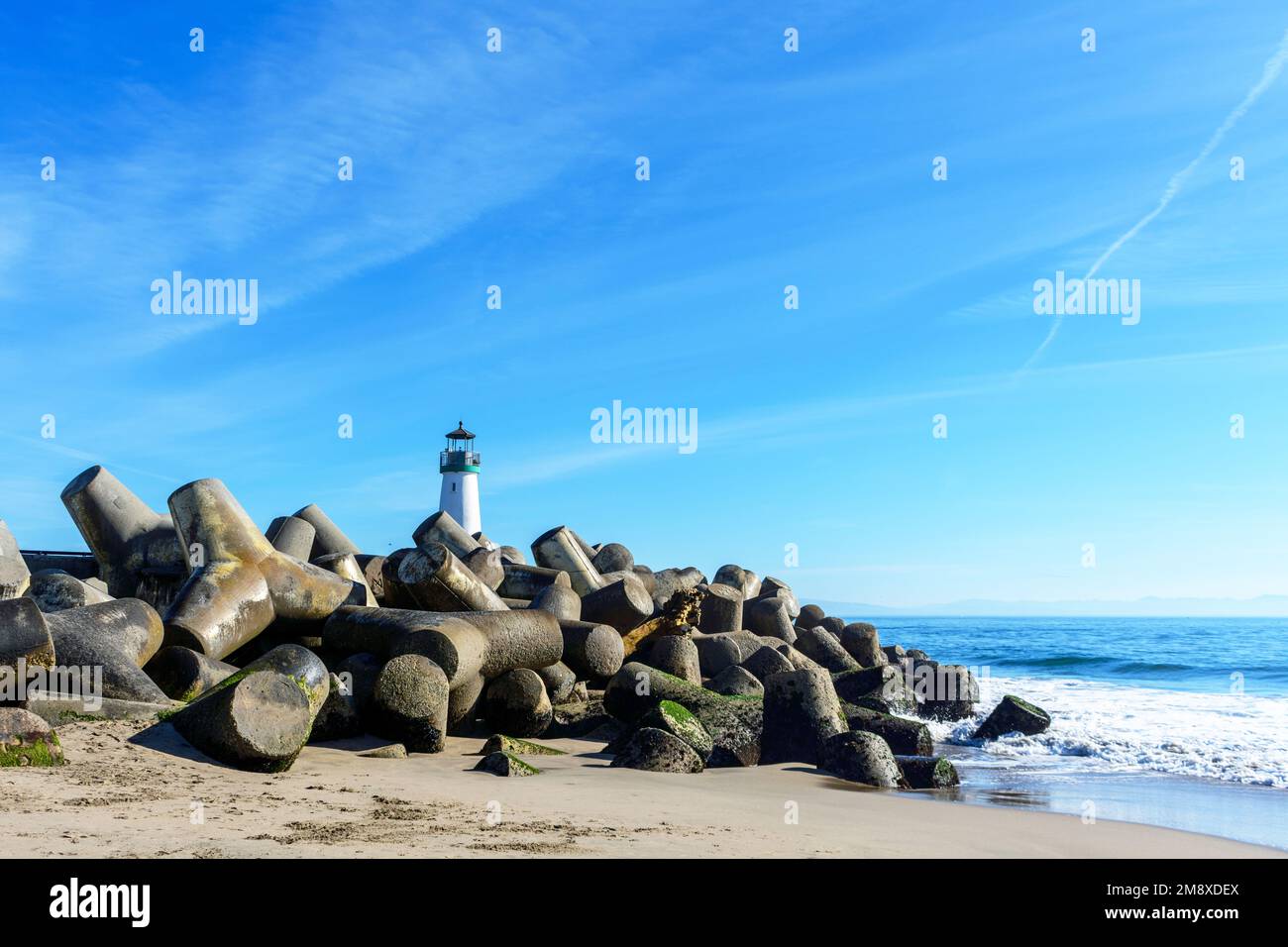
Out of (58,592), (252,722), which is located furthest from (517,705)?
(58,592)

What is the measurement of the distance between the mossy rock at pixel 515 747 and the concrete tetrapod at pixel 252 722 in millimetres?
1820

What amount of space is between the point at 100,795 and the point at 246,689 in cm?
138

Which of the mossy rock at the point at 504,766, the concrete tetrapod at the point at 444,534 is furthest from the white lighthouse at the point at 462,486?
the mossy rock at the point at 504,766

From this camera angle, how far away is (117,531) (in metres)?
13.6

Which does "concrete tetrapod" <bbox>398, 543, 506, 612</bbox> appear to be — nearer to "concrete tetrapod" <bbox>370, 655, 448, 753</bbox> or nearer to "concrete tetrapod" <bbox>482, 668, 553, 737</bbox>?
"concrete tetrapod" <bbox>482, 668, 553, 737</bbox>

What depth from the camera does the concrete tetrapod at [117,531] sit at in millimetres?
13273

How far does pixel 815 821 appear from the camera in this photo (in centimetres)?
672

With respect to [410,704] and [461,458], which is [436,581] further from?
[461,458]

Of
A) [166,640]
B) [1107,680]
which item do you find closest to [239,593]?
[166,640]

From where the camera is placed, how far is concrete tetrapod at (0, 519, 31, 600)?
10.5m

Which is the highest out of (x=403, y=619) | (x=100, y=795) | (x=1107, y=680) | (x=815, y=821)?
(x=403, y=619)

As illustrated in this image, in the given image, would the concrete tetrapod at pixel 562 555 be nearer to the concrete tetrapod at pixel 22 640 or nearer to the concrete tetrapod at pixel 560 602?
the concrete tetrapod at pixel 560 602
